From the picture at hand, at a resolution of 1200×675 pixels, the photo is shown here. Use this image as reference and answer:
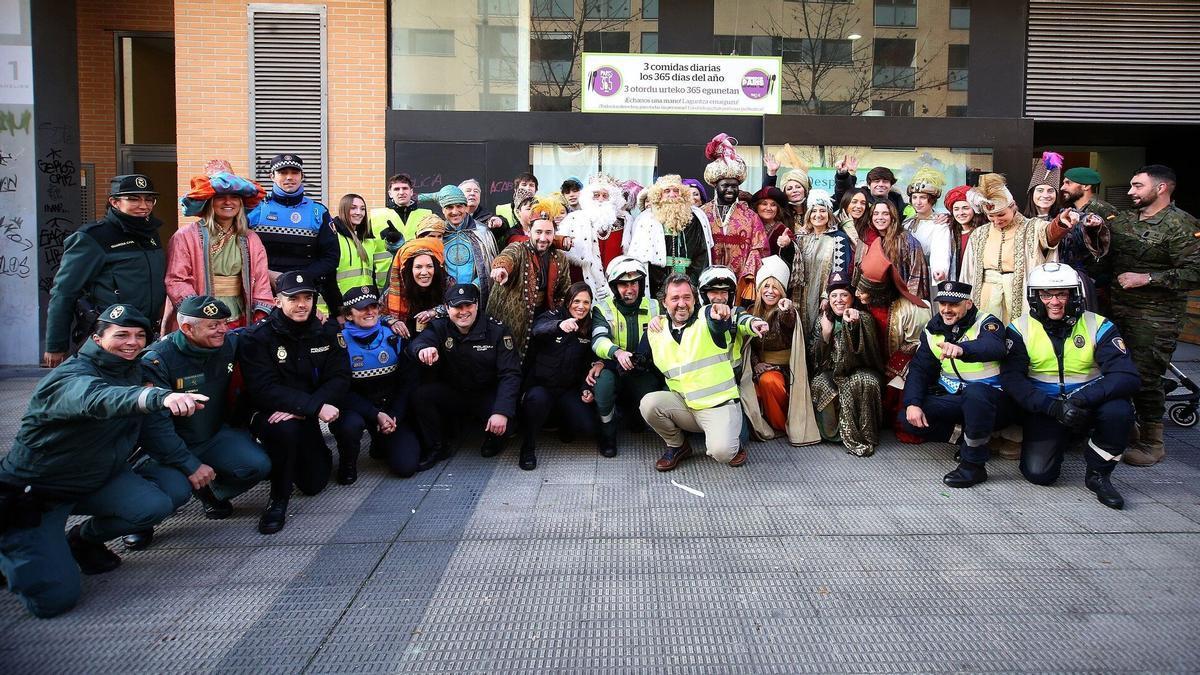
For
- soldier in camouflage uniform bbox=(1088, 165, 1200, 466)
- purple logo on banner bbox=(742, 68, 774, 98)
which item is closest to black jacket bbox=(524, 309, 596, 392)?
soldier in camouflage uniform bbox=(1088, 165, 1200, 466)

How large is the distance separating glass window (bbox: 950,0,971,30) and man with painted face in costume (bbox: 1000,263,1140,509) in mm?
5993

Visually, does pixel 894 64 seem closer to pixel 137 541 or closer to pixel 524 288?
pixel 524 288

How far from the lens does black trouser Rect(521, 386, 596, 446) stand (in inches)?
227

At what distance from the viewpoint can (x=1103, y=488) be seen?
493 cm

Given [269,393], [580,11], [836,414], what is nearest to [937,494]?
[836,414]

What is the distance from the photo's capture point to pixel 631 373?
5984 mm

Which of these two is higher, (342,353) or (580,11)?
(580,11)

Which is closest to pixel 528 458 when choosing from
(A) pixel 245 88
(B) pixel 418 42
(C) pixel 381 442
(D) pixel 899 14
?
(C) pixel 381 442

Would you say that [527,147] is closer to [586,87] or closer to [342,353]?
[586,87]

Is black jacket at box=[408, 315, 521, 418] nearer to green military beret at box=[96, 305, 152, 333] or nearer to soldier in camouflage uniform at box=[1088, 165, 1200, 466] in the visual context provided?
green military beret at box=[96, 305, 152, 333]

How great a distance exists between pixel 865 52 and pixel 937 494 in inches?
261

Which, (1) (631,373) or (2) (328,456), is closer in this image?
(2) (328,456)

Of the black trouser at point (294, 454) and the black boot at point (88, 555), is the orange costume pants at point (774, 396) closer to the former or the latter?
the black trouser at point (294, 454)

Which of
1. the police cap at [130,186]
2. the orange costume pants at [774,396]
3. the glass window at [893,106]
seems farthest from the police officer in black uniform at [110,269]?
the glass window at [893,106]
